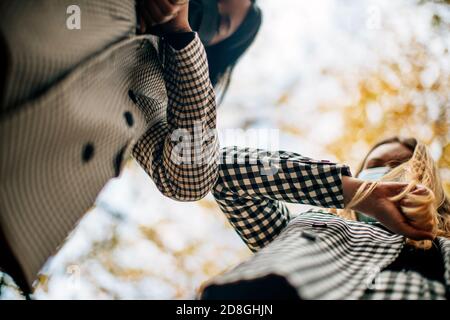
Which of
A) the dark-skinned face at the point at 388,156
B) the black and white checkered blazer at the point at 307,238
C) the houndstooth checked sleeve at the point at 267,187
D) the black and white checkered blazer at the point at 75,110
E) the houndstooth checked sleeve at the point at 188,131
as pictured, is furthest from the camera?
the dark-skinned face at the point at 388,156

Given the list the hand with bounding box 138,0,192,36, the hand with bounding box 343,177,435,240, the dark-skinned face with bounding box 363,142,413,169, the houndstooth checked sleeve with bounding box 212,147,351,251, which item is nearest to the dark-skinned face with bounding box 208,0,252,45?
the hand with bounding box 138,0,192,36

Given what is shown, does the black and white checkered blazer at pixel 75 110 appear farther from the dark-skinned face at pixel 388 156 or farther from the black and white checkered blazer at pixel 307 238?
the dark-skinned face at pixel 388 156

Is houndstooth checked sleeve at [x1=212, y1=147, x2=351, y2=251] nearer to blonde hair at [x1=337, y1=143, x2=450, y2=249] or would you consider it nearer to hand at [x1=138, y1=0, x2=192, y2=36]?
blonde hair at [x1=337, y1=143, x2=450, y2=249]

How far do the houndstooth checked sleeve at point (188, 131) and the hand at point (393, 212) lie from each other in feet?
1.29

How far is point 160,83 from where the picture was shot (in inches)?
33.5

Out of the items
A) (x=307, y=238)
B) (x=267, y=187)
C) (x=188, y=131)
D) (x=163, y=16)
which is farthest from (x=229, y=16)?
(x=307, y=238)

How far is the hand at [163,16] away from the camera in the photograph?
2.18 ft

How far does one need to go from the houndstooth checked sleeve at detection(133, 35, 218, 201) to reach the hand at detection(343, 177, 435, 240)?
1.29 feet

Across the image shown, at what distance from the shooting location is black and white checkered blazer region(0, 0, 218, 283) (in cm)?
48

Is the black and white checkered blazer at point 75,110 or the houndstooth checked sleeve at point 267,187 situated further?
the houndstooth checked sleeve at point 267,187

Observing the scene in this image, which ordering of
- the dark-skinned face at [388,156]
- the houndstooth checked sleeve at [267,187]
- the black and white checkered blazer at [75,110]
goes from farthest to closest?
1. the dark-skinned face at [388,156]
2. the houndstooth checked sleeve at [267,187]
3. the black and white checkered blazer at [75,110]

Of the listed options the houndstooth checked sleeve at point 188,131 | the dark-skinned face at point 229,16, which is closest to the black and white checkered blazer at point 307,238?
the houndstooth checked sleeve at point 188,131

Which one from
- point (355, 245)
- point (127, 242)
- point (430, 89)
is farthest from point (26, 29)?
point (430, 89)

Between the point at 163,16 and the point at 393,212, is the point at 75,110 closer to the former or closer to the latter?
the point at 163,16
